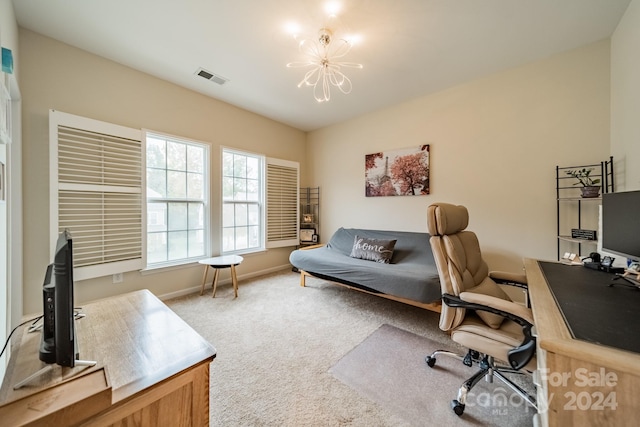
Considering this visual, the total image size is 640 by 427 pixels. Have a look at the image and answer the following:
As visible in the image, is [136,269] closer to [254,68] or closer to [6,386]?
[6,386]

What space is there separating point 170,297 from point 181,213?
110cm

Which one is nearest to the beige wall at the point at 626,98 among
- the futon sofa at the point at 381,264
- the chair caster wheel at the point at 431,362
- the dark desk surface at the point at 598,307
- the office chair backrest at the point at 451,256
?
the dark desk surface at the point at 598,307

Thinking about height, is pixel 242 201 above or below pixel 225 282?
above

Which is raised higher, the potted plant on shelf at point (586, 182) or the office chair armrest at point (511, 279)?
the potted plant on shelf at point (586, 182)

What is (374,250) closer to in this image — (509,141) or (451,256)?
(451,256)

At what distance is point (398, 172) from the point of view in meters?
3.58

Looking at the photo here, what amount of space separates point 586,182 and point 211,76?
4.23m

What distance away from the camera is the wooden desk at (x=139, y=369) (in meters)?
0.69

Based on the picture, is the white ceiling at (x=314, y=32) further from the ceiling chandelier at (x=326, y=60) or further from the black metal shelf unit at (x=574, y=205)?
the black metal shelf unit at (x=574, y=205)

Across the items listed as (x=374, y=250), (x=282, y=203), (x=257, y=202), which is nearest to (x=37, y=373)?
(x=374, y=250)

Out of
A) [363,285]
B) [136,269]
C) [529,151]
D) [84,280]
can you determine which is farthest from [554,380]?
[84,280]

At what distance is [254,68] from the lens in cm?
267

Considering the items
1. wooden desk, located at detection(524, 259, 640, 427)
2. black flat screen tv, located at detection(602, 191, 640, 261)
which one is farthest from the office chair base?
black flat screen tv, located at detection(602, 191, 640, 261)

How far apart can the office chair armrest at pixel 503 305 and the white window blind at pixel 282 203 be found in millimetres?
3276
